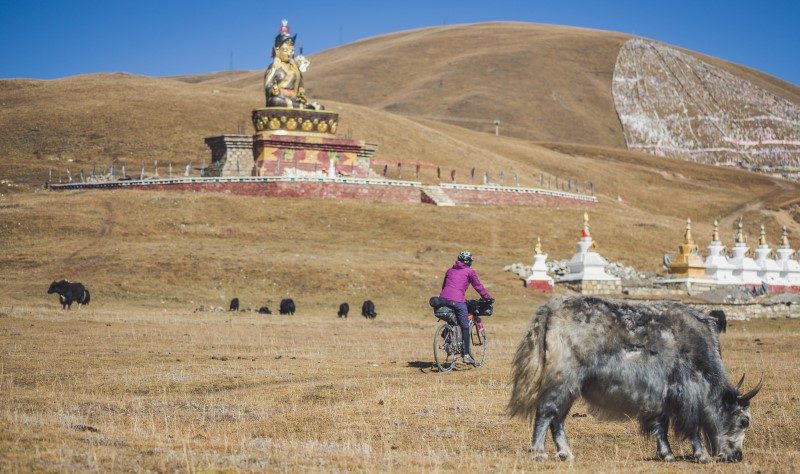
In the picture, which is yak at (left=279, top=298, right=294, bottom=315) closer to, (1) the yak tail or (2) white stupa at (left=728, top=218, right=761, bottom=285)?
(2) white stupa at (left=728, top=218, right=761, bottom=285)

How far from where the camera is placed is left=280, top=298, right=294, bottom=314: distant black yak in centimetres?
3444

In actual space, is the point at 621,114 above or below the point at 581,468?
above

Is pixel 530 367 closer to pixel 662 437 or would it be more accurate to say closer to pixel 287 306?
pixel 662 437

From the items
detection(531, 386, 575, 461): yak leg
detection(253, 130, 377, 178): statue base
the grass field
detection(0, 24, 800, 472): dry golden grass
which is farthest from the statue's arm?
detection(531, 386, 575, 461): yak leg

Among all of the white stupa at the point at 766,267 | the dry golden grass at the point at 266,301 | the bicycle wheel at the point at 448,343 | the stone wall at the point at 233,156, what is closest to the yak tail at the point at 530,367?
the dry golden grass at the point at 266,301

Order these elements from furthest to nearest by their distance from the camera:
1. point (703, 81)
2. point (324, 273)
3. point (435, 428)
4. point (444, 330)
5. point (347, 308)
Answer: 1. point (703, 81)
2. point (324, 273)
3. point (347, 308)
4. point (444, 330)
5. point (435, 428)

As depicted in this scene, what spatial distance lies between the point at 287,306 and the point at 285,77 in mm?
29730

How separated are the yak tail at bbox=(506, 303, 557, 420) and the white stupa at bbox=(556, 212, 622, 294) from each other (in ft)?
97.9

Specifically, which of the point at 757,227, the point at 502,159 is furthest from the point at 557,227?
the point at 502,159

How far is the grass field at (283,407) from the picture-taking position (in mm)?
11195

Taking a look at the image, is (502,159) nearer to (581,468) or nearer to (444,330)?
(444,330)

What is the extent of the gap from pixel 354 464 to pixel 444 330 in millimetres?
8516

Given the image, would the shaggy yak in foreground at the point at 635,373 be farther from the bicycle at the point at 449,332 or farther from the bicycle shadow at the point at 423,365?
the bicycle shadow at the point at 423,365

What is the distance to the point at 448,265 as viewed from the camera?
4334 cm
